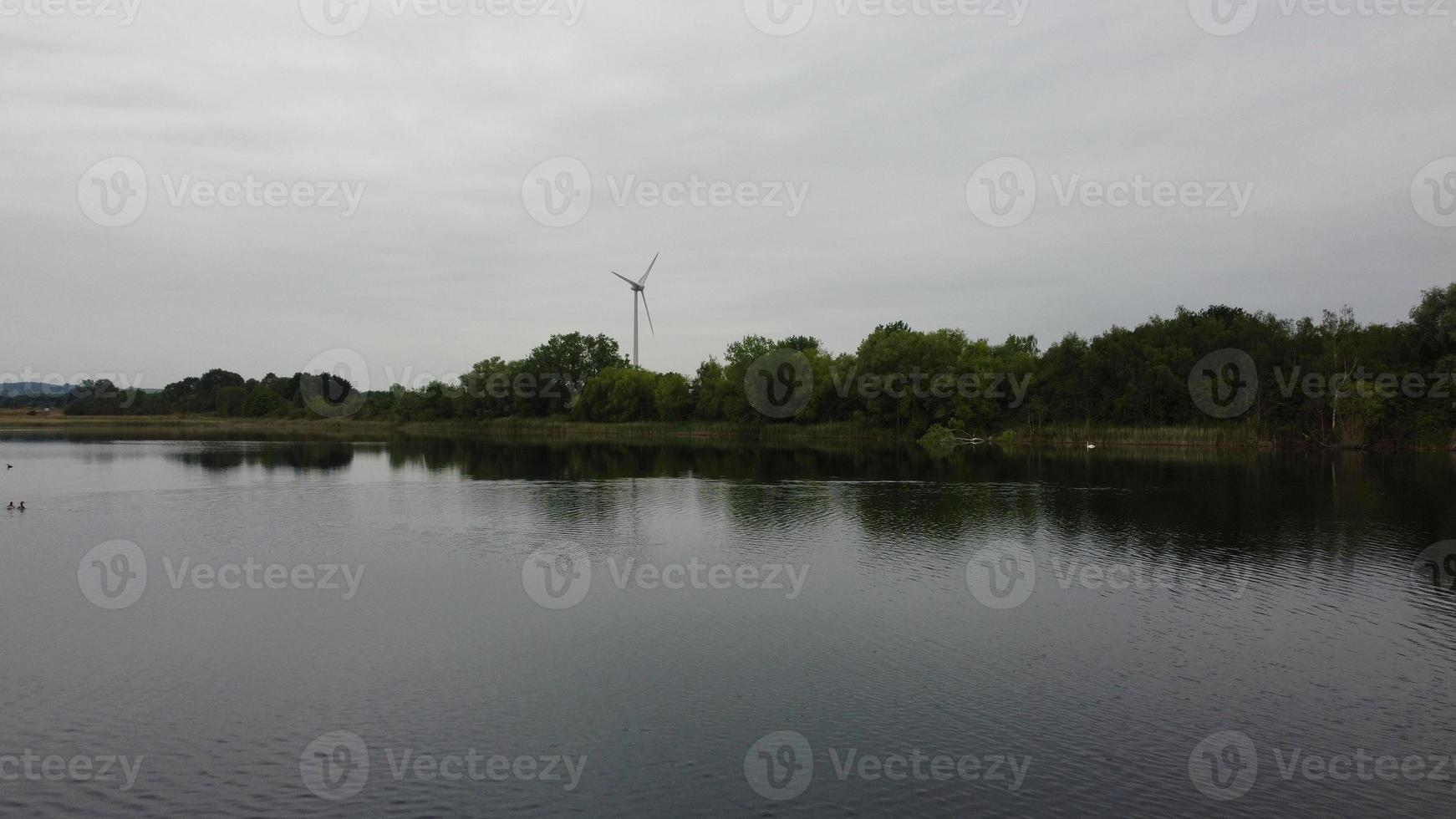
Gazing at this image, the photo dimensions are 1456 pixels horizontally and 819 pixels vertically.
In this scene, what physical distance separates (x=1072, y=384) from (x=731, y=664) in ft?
263

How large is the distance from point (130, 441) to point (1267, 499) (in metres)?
110

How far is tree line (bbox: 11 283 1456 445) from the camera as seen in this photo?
69312 mm

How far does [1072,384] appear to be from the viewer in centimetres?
8712

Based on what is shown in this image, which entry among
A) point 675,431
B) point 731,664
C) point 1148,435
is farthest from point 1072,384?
point 731,664

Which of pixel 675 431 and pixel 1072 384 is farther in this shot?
pixel 675 431

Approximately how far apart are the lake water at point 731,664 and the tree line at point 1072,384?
43892 mm

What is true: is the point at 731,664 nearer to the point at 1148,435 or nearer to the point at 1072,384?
the point at 1148,435

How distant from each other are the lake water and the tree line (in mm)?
43892

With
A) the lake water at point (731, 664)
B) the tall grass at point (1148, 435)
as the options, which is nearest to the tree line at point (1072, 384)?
the tall grass at point (1148, 435)

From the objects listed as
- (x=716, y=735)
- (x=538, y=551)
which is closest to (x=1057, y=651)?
(x=716, y=735)

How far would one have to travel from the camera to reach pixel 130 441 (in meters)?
98.0

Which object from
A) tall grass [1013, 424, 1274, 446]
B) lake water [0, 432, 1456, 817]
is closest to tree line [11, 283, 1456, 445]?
tall grass [1013, 424, 1274, 446]

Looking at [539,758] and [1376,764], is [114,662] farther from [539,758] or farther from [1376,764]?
[1376,764]

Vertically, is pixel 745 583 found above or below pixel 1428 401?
below
